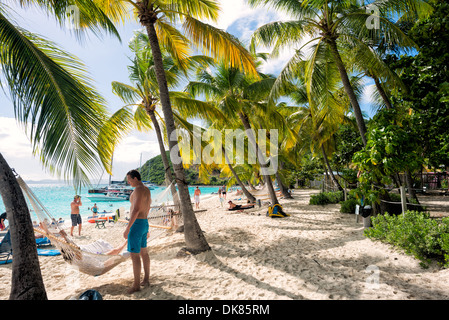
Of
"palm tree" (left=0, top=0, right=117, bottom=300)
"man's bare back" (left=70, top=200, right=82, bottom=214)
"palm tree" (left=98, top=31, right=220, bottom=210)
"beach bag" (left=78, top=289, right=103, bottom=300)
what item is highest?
"palm tree" (left=98, top=31, right=220, bottom=210)

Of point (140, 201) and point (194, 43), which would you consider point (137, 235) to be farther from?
point (194, 43)

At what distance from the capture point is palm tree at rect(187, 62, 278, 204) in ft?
26.5

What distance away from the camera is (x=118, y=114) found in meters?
6.08

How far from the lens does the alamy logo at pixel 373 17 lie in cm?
472

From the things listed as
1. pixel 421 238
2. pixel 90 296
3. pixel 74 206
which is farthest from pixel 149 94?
pixel 421 238

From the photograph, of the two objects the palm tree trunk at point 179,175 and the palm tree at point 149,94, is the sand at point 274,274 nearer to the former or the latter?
the palm tree trunk at point 179,175

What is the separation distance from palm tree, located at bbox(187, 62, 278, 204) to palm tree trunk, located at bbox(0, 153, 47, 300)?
656 centimetres

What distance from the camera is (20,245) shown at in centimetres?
203

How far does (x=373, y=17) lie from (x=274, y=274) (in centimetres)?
535

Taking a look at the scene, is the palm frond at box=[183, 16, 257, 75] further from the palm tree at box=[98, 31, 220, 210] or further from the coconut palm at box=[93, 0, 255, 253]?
the palm tree at box=[98, 31, 220, 210]

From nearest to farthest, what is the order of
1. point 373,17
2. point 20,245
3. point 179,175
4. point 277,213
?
point 20,245, point 179,175, point 373,17, point 277,213

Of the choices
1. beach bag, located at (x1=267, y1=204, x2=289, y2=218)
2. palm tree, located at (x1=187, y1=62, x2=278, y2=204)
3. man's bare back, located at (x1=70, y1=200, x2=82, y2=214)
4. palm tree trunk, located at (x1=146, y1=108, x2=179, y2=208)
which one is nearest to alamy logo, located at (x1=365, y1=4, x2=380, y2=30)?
palm tree, located at (x1=187, y1=62, x2=278, y2=204)

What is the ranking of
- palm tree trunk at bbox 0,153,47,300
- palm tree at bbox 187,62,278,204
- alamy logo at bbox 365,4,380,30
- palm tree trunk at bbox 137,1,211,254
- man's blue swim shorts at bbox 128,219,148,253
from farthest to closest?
palm tree at bbox 187,62,278,204 < alamy logo at bbox 365,4,380,30 < palm tree trunk at bbox 137,1,211,254 < man's blue swim shorts at bbox 128,219,148,253 < palm tree trunk at bbox 0,153,47,300
